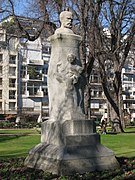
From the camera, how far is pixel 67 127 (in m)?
9.07

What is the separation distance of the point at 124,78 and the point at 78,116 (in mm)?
76320

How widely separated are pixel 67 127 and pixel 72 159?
0.94 meters

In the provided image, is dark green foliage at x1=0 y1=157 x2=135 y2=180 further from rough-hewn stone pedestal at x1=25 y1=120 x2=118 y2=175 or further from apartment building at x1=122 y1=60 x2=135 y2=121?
apartment building at x1=122 y1=60 x2=135 y2=121

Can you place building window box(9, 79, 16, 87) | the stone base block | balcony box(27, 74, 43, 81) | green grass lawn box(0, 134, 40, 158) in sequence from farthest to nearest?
balcony box(27, 74, 43, 81)
building window box(9, 79, 16, 87)
green grass lawn box(0, 134, 40, 158)
the stone base block

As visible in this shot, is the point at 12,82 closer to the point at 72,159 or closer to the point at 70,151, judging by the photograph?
the point at 70,151

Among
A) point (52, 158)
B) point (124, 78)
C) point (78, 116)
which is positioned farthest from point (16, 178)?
point (124, 78)

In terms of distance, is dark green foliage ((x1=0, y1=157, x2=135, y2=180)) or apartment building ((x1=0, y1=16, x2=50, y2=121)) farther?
apartment building ((x1=0, y1=16, x2=50, y2=121))

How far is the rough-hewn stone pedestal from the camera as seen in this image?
8.48 metres

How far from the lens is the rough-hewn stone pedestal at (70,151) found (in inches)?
334

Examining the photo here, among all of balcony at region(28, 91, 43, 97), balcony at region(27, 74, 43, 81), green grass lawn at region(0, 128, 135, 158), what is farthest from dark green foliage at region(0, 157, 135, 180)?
balcony at region(28, 91, 43, 97)

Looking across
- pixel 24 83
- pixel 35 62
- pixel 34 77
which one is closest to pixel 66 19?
pixel 24 83

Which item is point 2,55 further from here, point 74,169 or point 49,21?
point 74,169

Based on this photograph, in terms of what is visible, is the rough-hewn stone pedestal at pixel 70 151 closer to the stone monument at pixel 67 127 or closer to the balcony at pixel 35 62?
the stone monument at pixel 67 127

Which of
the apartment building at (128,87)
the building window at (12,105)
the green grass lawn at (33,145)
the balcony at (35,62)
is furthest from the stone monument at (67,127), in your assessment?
the apartment building at (128,87)
